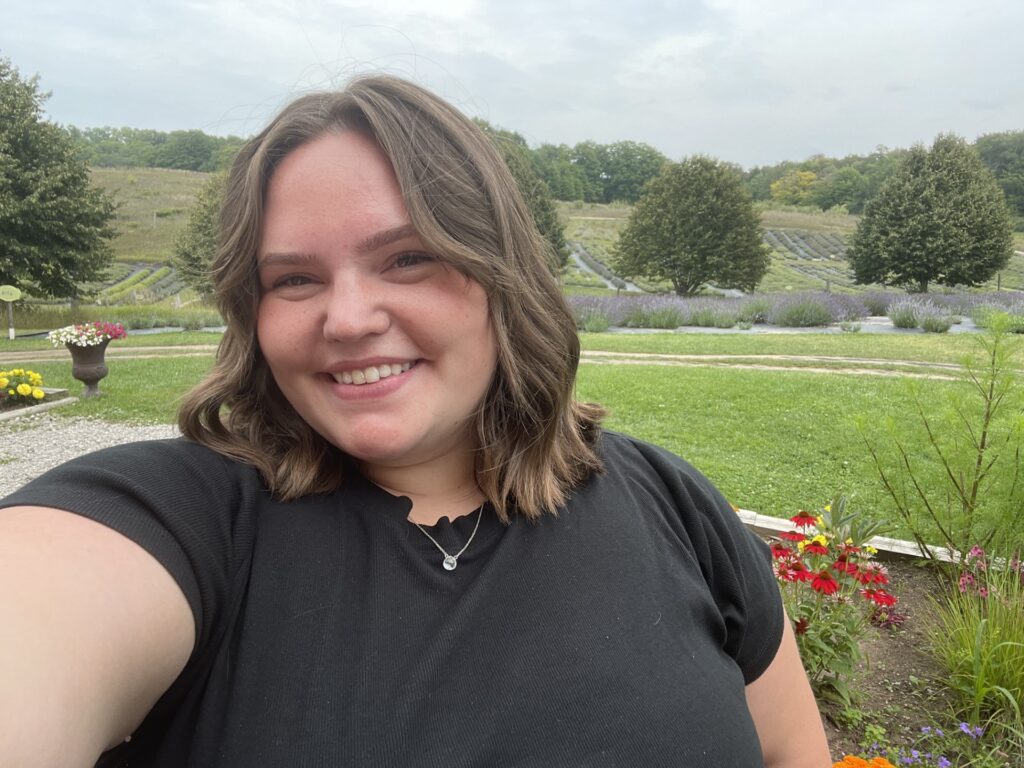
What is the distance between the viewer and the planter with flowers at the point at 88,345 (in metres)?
8.38

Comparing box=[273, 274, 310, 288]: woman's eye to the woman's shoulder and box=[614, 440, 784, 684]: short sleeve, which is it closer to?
the woman's shoulder

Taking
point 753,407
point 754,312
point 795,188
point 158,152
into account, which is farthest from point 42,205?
point 795,188

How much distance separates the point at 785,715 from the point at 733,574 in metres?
0.35

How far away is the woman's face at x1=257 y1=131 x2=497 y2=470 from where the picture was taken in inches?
40.1

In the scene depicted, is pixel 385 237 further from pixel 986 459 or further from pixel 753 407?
pixel 753 407

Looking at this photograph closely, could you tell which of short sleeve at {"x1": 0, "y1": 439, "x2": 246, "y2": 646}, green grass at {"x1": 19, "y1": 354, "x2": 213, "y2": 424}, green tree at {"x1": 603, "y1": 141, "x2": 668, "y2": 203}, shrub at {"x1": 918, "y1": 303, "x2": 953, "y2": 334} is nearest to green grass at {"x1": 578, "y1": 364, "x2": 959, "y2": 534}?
short sleeve at {"x1": 0, "y1": 439, "x2": 246, "y2": 646}

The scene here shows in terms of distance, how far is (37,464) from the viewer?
6176 millimetres

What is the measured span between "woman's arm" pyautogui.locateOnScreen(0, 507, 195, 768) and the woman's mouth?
40 cm

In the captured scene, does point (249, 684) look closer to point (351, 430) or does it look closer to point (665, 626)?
point (351, 430)

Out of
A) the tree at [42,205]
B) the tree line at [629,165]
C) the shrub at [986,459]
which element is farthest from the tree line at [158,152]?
the shrub at [986,459]

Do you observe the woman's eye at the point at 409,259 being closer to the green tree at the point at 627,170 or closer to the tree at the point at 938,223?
the tree at the point at 938,223

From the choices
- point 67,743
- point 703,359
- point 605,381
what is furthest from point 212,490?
point 703,359

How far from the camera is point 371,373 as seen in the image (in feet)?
3.44

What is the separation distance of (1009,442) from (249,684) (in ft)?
11.7
